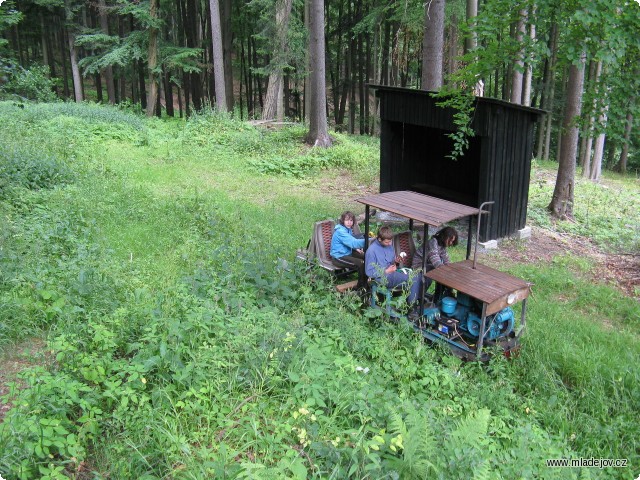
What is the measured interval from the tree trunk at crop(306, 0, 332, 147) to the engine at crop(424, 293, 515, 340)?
12.6 m

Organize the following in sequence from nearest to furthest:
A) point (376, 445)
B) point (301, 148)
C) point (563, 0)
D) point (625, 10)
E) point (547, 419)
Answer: point (376, 445)
point (547, 419)
point (625, 10)
point (563, 0)
point (301, 148)

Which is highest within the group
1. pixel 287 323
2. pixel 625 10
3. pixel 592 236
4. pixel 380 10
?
pixel 380 10

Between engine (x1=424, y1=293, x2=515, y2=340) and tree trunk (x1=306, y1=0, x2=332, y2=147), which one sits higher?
tree trunk (x1=306, y1=0, x2=332, y2=147)

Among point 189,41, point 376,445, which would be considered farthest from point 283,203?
point 189,41

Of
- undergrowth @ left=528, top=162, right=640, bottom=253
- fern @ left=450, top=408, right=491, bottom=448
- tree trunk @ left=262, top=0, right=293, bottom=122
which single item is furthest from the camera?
tree trunk @ left=262, top=0, right=293, bottom=122

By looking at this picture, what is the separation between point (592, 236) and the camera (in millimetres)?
12188

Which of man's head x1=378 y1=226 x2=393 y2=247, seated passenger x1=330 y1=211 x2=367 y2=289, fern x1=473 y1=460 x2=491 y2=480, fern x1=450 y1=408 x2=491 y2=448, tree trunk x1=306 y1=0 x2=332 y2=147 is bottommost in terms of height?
fern x1=450 y1=408 x2=491 y2=448

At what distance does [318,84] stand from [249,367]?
1507 centimetres

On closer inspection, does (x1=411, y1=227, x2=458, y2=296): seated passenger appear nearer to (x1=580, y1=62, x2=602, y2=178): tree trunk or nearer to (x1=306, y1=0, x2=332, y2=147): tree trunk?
(x1=580, y1=62, x2=602, y2=178): tree trunk

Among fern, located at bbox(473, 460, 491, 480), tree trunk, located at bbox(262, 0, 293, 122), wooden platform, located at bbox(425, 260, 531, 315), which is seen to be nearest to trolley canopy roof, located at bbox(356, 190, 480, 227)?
wooden platform, located at bbox(425, 260, 531, 315)

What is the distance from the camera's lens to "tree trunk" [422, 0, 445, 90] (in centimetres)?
1252

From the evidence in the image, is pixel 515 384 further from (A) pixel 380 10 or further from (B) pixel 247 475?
(A) pixel 380 10

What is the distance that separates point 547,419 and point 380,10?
65.1 ft

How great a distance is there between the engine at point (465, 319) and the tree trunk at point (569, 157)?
7.78 m
